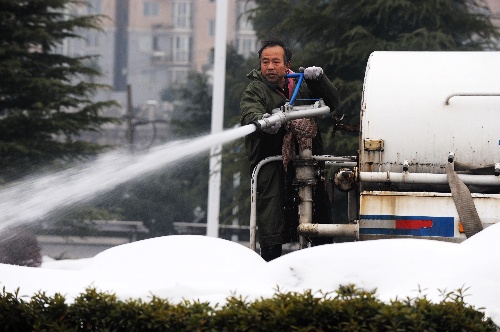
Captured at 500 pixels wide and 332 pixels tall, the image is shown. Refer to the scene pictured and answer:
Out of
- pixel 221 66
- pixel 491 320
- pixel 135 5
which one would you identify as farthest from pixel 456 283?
pixel 135 5

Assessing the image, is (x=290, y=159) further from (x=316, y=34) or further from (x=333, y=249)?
(x=316, y=34)

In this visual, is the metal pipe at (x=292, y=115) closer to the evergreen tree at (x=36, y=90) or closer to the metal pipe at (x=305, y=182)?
the metal pipe at (x=305, y=182)

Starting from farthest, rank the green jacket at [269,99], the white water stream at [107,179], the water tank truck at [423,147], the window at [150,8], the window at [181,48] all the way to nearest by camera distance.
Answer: the window at [150,8]
the window at [181,48]
the green jacket at [269,99]
the white water stream at [107,179]
the water tank truck at [423,147]

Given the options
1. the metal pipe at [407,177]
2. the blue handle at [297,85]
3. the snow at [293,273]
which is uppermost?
the blue handle at [297,85]

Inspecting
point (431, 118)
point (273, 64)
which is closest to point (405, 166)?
point (431, 118)

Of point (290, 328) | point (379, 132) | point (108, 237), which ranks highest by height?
point (379, 132)

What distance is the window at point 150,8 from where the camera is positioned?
6231 centimetres

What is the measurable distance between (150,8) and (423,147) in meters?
56.8

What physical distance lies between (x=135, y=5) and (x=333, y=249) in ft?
193

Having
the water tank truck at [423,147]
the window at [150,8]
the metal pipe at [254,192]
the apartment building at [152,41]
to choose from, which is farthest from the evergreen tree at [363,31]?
the window at [150,8]

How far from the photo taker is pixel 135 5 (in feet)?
208

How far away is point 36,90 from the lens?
17.7 m

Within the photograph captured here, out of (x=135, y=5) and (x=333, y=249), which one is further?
(x=135, y=5)

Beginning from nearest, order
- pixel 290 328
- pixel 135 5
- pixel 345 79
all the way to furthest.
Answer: pixel 290 328, pixel 345 79, pixel 135 5
